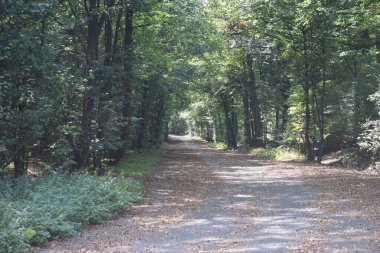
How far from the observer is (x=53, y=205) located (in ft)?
29.0

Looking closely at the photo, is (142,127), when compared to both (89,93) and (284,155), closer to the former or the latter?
(284,155)

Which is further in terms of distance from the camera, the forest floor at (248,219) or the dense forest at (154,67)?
the dense forest at (154,67)

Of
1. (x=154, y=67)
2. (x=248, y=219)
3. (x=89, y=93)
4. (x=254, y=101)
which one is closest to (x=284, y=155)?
(x=254, y=101)

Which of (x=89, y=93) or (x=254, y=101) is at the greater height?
(x=254, y=101)

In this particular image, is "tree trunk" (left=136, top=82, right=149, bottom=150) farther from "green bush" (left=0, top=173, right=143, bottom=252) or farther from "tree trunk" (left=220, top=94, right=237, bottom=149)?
"green bush" (left=0, top=173, right=143, bottom=252)

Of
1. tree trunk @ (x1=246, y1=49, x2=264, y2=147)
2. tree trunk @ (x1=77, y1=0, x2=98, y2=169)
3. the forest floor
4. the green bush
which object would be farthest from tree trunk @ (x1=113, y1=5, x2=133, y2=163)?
tree trunk @ (x1=246, y1=49, x2=264, y2=147)

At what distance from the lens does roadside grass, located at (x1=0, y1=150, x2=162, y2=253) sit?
7.07 metres

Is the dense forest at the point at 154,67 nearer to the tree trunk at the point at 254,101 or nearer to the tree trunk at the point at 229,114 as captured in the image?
the tree trunk at the point at 254,101

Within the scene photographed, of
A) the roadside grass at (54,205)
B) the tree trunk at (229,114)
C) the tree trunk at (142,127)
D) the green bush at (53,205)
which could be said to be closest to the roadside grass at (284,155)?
the tree trunk at (142,127)

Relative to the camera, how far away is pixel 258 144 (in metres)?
36.9

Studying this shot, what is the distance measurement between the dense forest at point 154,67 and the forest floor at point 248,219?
3.82 meters

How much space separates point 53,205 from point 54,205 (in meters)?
0.05

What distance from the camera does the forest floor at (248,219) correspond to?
288 inches

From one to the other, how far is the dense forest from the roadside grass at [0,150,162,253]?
69.6 inches
